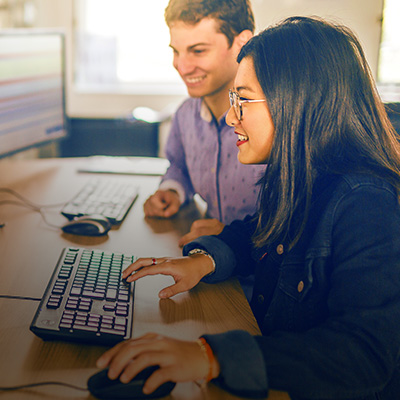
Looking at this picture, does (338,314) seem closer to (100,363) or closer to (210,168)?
(100,363)

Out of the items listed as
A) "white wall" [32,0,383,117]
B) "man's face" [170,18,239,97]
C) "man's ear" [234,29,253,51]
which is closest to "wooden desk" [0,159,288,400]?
"man's face" [170,18,239,97]

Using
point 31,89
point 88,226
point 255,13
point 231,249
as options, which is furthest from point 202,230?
point 255,13

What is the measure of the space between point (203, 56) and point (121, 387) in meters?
1.05

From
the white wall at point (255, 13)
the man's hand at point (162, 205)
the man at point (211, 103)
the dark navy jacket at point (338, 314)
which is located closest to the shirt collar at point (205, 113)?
the man at point (211, 103)

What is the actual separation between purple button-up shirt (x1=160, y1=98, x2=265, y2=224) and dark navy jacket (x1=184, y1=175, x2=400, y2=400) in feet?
1.79

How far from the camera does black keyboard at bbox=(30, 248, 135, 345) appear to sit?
708mm

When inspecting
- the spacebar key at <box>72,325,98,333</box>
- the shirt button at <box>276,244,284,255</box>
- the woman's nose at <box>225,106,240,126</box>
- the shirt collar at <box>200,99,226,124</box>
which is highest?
the woman's nose at <box>225,106,240,126</box>

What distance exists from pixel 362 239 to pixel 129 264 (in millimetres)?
475

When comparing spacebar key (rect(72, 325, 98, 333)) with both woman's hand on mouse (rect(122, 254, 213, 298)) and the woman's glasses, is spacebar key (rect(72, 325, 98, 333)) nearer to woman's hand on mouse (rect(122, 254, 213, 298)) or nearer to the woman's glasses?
woman's hand on mouse (rect(122, 254, 213, 298))

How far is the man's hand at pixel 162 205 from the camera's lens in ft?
4.42

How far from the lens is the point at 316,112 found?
81 cm

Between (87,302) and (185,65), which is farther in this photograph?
(185,65)

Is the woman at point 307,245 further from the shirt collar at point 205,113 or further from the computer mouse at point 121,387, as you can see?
the shirt collar at point 205,113

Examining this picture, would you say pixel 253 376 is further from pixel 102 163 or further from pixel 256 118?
pixel 102 163
